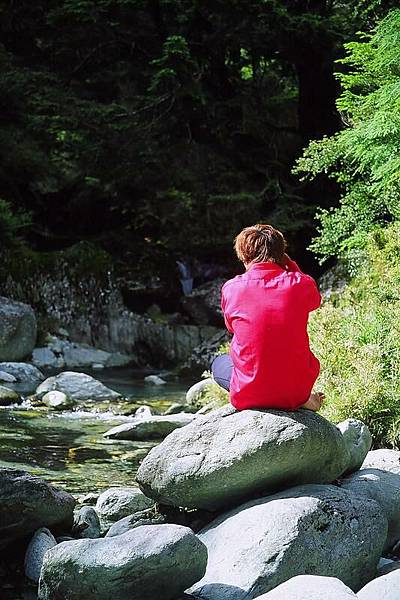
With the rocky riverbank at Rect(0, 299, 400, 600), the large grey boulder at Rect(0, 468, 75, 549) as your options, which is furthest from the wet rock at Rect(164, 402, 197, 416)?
the large grey boulder at Rect(0, 468, 75, 549)

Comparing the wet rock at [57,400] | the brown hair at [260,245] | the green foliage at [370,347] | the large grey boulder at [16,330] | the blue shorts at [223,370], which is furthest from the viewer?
the large grey boulder at [16,330]

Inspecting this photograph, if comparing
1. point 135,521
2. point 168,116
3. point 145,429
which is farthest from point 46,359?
point 135,521

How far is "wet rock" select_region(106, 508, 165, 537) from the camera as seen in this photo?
514cm

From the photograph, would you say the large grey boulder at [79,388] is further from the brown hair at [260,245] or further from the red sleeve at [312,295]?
the red sleeve at [312,295]

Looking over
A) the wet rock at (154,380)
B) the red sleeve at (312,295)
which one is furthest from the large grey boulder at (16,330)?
the red sleeve at (312,295)

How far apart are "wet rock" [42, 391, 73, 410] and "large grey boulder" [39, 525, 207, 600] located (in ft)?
21.3

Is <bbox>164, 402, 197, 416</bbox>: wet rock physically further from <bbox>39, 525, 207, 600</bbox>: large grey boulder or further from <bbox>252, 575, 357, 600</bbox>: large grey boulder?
<bbox>252, 575, 357, 600</bbox>: large grey boulder

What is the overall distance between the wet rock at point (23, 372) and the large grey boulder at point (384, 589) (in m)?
9.77

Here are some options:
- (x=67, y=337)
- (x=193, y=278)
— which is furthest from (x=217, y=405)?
(x=193, y=278)

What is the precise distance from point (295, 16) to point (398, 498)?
13.1 m

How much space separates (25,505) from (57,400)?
5.75m

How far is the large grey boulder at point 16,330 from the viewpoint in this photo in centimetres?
1493

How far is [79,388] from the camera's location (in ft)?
38.4

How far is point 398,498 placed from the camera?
5.34 metres
